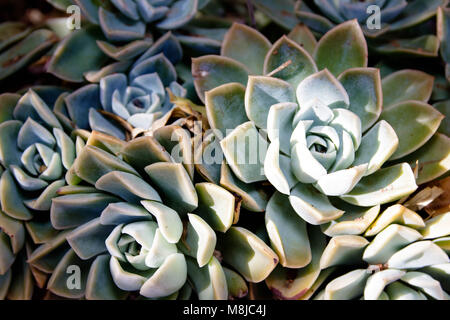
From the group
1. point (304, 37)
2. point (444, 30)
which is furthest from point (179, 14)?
point (444, 30)

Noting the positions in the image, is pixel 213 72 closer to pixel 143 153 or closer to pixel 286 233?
pixel 143 153

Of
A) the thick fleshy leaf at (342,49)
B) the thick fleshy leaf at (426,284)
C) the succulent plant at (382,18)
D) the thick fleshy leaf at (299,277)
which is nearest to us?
the thick fleshy leaf at (426,284)

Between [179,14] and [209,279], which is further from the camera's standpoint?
[179,14]

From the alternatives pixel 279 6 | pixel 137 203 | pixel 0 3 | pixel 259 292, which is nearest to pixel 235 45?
pixel 279 6

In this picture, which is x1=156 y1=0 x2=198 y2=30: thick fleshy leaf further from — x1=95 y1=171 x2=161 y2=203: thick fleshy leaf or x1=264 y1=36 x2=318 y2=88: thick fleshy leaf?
x1=95 y1=171 x2=161 y2=203: thick fleshy leaf

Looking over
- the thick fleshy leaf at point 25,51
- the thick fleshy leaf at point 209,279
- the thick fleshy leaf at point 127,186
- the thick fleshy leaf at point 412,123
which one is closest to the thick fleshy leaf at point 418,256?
the thick fleshy leaf at point 412,123

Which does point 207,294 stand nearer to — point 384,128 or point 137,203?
point 137,203

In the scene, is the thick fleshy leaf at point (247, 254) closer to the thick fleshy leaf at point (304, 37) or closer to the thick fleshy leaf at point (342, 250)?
the thick fleshy leaf at point (342, 250)
